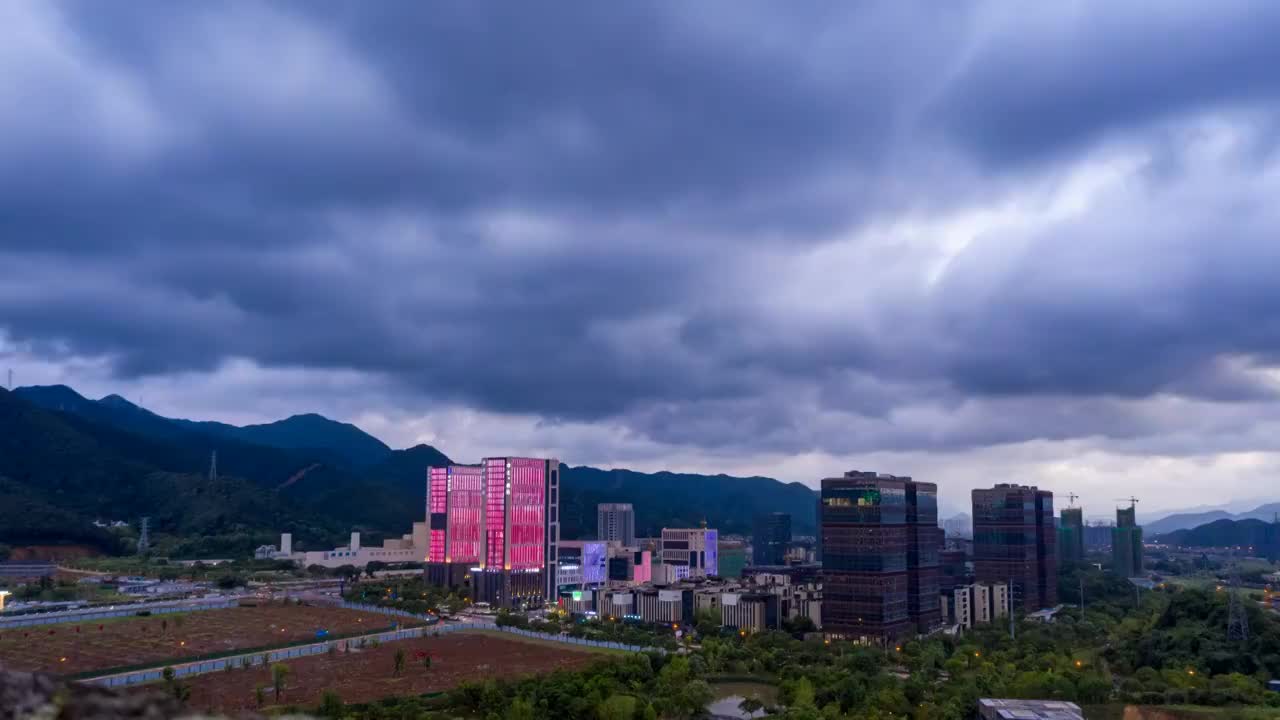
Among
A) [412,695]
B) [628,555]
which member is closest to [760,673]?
[412,695]

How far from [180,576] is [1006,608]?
11453 centimetres

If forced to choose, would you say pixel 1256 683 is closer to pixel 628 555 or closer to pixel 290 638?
pixel 290 638

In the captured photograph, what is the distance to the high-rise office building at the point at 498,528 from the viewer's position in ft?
401

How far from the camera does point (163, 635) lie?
80000 mm

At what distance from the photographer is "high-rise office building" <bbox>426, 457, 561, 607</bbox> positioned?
4808 inches

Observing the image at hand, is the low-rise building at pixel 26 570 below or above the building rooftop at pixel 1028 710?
below

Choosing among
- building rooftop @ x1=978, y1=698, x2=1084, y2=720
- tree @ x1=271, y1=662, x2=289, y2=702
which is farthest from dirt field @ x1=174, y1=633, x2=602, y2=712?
building rooftop @ x1=978, y1=698, x2=1084, y2=720

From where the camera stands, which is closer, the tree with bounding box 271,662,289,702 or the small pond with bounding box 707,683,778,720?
the tree with bounding box 271,662,289,702

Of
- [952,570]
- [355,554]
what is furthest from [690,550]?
[355,554]

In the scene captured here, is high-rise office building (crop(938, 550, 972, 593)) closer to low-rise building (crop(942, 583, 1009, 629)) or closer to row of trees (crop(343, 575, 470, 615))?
low-rise building (crop(942, 583, 1009, 629))

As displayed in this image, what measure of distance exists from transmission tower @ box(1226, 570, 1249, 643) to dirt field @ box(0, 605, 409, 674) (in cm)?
7711

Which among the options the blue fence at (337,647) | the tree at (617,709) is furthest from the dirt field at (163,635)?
the tree at (617,709)

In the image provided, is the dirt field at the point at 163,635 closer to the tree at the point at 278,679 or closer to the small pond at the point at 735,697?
the tree at the point at 278,679

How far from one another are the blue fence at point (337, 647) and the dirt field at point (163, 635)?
3509 millimetres
